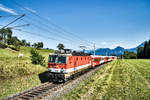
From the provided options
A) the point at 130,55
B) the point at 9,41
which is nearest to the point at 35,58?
the point at 9,41

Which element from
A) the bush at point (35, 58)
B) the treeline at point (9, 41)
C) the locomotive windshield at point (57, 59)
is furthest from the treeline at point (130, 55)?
Result: the locomotive windshield at point (57, 59)

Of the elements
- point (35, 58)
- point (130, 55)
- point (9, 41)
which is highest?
point (9, 41)

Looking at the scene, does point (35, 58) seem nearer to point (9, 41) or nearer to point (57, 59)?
point (57, 59)

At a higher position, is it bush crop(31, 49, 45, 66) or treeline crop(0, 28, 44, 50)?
treeline crop(0, 28, 44, 50)

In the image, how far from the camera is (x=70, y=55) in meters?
13.3

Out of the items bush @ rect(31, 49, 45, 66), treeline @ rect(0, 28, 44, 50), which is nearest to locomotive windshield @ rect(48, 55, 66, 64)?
bush @ rect(31, 49, 45, 66)

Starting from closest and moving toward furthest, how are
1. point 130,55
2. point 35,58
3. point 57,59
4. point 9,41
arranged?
point 57,59 < point 35,58 < point 9,41 < point 130,55

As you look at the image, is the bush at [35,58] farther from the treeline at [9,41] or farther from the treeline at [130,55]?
the treeline at [130,55]


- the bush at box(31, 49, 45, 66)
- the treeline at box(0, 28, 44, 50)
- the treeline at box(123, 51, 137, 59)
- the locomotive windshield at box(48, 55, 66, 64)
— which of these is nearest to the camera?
the locomotive windshield at box(48, 55, 66, 64)

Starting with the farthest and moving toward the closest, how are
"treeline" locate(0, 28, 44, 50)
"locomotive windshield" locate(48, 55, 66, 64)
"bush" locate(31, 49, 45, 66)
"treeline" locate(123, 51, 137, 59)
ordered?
"treeline" locate(123, 51, 137, 59) → "treeline" locate(0, 28, 44, 50) → "bush" locate(31, 49, 45, 66) → "locomotive windshield" locate(48, 55, 66, 64)

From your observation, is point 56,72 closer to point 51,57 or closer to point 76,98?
point 51,57

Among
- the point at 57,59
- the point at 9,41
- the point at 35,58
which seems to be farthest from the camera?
the point at 9,41

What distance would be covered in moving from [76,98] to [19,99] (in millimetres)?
4370

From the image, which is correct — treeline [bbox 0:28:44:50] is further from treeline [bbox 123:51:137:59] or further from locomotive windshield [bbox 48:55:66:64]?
treeline [bbox 123:51:137:59]
